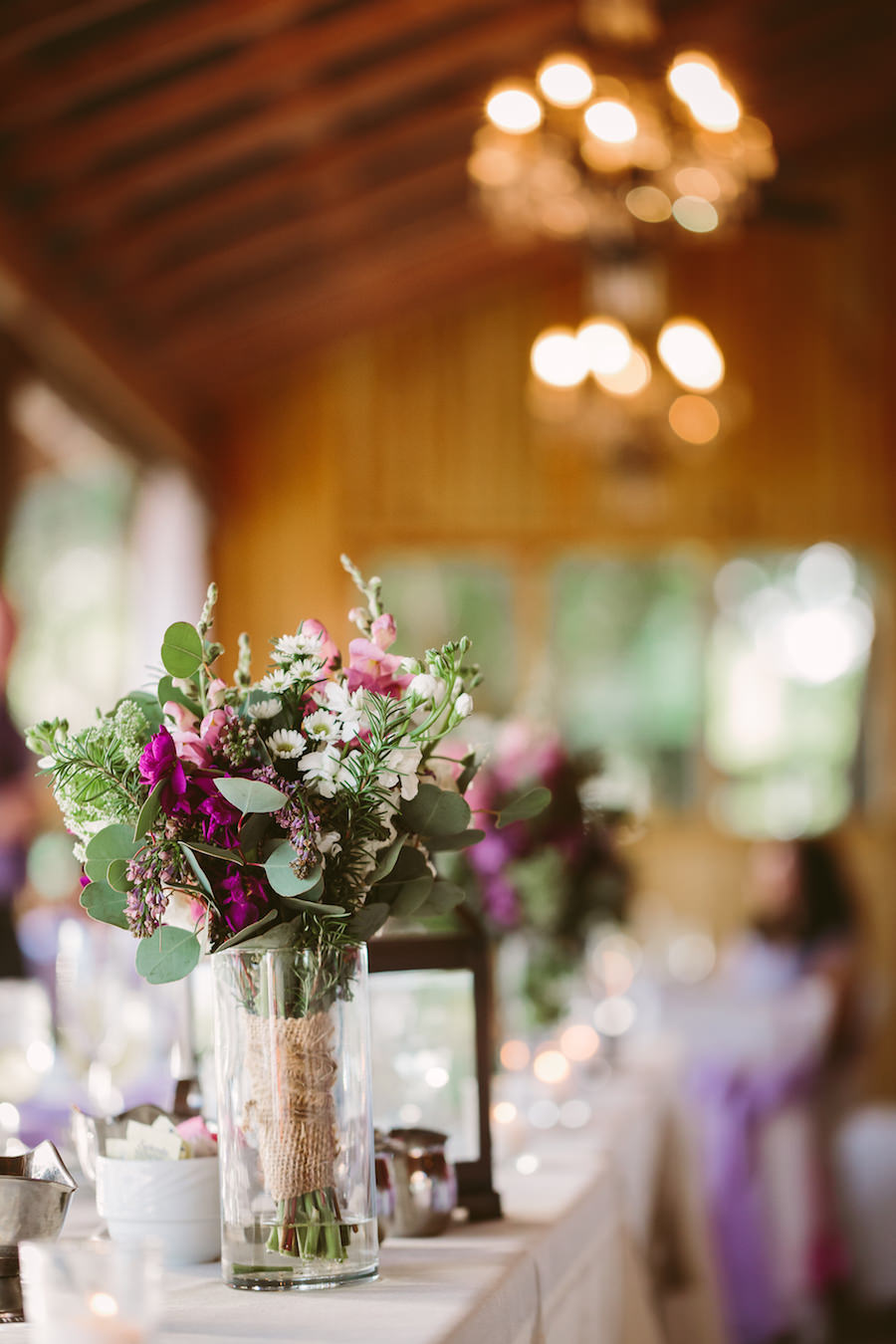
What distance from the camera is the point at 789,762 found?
7.55 metres

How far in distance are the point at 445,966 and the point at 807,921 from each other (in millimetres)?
4120

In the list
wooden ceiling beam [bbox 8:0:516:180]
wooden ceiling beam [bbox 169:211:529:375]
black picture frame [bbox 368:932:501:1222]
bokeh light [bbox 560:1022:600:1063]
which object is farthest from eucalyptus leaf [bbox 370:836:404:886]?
wooden ceiling beam [bbox 169:211:529:375]

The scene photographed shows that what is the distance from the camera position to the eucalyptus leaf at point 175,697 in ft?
4.73

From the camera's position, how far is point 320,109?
5570 mm

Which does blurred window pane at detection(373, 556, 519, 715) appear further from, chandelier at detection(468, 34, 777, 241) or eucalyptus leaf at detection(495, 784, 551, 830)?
eucalyptus leaf at detection(495, 784, 551, 830)

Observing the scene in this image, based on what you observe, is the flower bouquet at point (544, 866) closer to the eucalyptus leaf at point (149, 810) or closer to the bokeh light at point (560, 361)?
the eucalyptus leaf at point (149, 810)

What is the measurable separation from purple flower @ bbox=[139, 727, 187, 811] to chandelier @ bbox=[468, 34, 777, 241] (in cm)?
266

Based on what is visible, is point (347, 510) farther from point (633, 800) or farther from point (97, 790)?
point (97, 790)

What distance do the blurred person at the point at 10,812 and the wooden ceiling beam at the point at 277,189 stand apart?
2450 millimetres

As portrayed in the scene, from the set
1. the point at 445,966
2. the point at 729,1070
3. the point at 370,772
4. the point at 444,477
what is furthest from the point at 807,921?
the point at 370,772

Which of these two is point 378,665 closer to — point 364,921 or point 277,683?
point 277,683

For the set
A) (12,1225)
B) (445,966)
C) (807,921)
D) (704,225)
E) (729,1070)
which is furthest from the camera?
(807,921)

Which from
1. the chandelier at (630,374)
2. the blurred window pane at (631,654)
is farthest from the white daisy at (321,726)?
the blurred window pane at (631,654)

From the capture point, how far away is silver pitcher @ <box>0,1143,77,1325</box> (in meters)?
1.26
